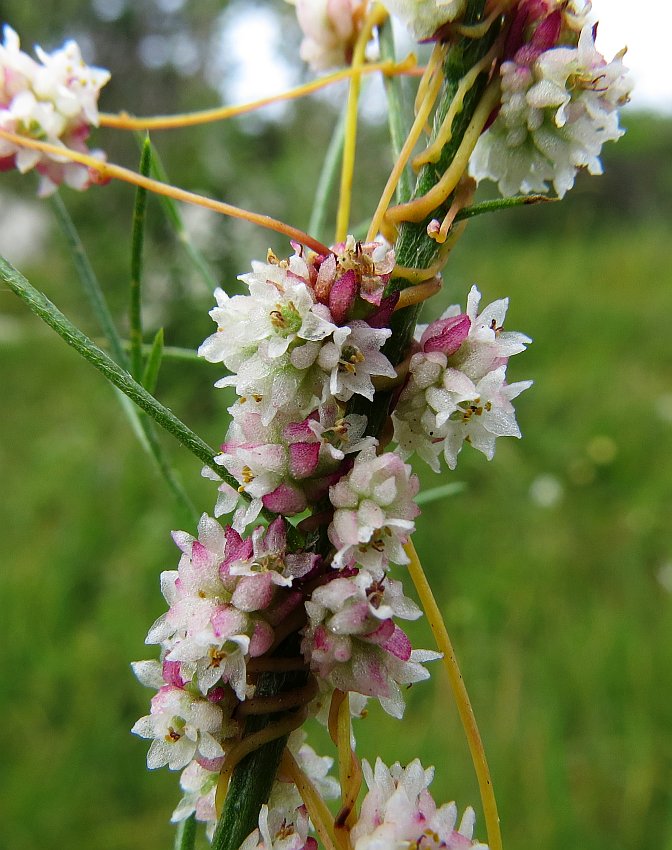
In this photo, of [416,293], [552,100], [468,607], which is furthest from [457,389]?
[468,607]

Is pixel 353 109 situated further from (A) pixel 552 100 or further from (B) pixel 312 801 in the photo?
(B) pixel 312 801

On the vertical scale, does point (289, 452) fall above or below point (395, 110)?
below

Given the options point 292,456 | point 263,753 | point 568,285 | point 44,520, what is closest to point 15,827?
point 44,520

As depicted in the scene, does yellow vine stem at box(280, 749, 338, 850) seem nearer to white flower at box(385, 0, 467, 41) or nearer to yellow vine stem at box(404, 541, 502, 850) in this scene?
yellow vine stem at box(404, 541, 502, 850)

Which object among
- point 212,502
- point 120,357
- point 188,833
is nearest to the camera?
point 188,833

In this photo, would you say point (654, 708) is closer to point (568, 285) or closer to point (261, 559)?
point (261, 559)

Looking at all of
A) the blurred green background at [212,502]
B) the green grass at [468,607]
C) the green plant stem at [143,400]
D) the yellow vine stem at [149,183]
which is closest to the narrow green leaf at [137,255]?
the yellow vine stem at [149,183]

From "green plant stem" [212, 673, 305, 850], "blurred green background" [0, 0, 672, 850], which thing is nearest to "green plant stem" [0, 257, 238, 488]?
"green plant stem" [212, 673, 305, 850]
